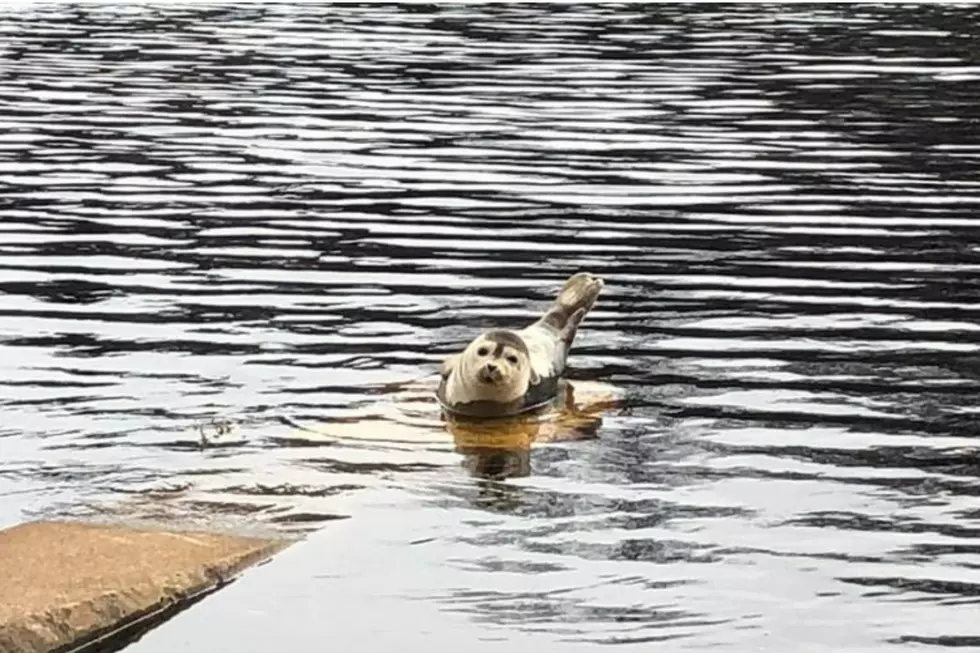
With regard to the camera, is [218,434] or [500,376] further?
[500,376]

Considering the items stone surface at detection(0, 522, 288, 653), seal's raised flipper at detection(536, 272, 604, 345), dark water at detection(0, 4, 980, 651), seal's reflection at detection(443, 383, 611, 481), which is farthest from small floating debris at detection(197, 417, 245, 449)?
seal's raised flipper at detection(536, 272, 604, 345)

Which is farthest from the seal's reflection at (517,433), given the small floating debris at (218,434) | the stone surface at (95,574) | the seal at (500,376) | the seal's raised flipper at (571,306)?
the stone surface at (95,574)

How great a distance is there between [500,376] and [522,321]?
10.3 feet

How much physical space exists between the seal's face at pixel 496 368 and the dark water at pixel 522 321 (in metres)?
0.76

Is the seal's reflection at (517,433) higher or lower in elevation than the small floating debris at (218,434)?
lower

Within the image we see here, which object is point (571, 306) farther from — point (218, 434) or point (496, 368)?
point (218, 434)

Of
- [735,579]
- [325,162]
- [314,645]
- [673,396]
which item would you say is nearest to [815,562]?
[735,579]

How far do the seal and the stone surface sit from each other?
3.24 meters

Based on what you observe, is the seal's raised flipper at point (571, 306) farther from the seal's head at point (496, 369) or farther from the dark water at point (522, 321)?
the seal's head at point (496, 369)

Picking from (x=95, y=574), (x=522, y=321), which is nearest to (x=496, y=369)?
(x=522, y=321)

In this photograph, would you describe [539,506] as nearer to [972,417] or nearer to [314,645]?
[314,645]

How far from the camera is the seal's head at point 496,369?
13.8 meters

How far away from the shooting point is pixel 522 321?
17.0 meters

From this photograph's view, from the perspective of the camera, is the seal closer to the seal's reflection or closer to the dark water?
the seal's reflection
